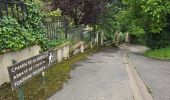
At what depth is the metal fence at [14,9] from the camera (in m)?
9.16

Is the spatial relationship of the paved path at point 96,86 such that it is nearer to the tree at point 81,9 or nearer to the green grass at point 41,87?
the green grass at point 41,87

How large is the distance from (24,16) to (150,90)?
4.56 meters

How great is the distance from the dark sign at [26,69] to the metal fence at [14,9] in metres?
2.60

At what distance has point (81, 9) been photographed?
24.4 metres

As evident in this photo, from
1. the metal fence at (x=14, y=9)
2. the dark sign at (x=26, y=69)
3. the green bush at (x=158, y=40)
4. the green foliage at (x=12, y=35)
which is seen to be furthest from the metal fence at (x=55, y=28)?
the green bush at (x=158, y=40)

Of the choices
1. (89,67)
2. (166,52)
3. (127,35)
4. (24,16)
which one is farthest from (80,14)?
(127,35)

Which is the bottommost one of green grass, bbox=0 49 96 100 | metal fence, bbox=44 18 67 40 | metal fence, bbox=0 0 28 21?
green grass, bbox=0 49 96 100

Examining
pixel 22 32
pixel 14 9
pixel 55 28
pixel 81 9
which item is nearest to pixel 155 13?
pixel 81 9

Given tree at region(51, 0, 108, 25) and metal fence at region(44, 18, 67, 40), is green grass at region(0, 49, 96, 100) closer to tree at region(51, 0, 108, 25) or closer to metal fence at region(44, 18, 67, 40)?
metal fence at region(44, 18, 67, 40)

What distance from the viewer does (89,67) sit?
42.9 feet

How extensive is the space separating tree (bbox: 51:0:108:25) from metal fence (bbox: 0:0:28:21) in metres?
12.2

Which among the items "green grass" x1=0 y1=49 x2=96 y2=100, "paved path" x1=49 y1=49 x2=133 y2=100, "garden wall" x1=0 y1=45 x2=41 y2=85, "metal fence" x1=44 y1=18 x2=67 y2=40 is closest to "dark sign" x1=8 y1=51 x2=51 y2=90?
"green grass" x1=0 y1=49 x2=96 y2=100

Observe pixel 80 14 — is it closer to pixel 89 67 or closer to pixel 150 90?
pixel 89 67

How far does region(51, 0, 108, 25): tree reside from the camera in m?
22.6
